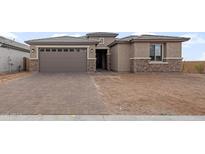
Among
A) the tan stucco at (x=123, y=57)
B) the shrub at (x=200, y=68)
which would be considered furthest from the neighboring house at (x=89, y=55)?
the shrub at (x=200, y=68)

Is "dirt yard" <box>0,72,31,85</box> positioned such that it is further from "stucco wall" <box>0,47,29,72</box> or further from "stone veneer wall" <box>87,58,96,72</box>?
"stone veneer wall" <box>87,58,96,72</box>

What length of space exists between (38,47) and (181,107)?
2043 centimetres

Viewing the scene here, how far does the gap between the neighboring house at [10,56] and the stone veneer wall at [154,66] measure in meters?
13.2

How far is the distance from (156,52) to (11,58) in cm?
1596

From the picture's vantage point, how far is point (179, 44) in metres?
25.7

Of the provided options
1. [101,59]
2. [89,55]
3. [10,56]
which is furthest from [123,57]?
[10,56]

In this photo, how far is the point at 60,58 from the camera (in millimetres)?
25891

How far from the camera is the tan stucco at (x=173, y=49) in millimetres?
25516

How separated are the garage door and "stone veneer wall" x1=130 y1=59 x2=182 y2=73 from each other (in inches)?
211

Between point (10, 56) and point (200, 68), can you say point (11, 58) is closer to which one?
point (10, 56)

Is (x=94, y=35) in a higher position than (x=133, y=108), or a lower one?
higher

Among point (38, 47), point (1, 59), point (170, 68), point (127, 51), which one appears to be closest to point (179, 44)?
point (170, 68)

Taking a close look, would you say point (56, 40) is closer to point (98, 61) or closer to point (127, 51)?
point (127, 51)
